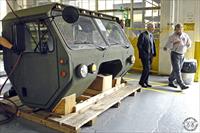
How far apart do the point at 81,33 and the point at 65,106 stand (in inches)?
43.9

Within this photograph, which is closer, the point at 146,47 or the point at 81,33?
the point at 81,33

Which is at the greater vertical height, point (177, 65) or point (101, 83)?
point (177, 65)

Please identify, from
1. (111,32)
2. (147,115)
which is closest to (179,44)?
(111,32)

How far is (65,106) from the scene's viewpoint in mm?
2941

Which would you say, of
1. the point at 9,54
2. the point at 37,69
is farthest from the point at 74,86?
the point at 9,54

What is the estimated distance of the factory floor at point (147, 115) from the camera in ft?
9.90

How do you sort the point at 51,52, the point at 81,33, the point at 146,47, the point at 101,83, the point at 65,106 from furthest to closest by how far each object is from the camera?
the point at 146,47 < the point at 101,83 < the point at 81,33 < the point at 65,106 < the point at 51,52

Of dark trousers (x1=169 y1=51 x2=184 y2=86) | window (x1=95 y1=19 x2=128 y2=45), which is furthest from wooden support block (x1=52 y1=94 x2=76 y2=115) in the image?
dark trousers (x1=169 y1=51 x2=184 y2=86)

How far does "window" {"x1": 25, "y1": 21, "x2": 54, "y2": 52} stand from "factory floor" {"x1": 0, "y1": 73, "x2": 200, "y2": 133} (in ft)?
3.61

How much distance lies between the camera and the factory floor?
302 cm

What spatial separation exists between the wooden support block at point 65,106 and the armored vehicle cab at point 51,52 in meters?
0.07

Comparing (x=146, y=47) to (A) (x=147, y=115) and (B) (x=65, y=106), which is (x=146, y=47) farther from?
(B) (x=65, y=106)

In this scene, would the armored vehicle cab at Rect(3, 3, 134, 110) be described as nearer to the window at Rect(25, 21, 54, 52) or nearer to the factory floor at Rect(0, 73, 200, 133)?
the window at Rect(25, 21, 54, 52)

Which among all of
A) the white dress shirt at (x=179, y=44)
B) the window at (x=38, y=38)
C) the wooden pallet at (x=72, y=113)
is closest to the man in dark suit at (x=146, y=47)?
the white dress shirt at (x=179, y=44)
